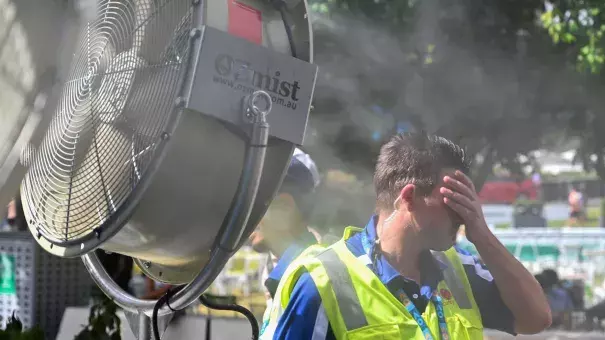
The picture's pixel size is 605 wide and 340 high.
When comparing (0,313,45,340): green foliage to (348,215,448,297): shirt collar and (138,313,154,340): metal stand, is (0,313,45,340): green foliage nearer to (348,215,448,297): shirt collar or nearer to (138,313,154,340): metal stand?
(138,313,154,340): metal stand

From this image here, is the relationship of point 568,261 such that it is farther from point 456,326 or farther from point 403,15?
point 456,326

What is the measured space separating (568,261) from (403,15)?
4869 mm

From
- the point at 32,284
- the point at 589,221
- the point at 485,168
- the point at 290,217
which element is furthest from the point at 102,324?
the point at 589,221

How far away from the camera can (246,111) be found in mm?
1500

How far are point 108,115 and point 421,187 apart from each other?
2.33 feet

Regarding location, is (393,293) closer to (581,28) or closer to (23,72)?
(23,72)

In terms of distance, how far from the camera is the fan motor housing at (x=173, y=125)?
4.84 ft

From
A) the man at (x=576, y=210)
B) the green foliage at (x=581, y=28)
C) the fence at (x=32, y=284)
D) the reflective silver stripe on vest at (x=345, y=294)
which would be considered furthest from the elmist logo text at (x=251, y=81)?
the man at (x=576, y=210)

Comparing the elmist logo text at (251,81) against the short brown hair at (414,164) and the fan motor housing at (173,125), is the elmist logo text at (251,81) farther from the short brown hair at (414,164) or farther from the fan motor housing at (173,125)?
the short brown hair at (414,164)

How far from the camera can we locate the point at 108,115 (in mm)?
1652

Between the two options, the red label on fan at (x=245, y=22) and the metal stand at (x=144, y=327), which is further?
the metal stand at (x=144, y=327)

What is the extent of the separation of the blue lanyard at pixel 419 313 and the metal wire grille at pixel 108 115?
0.62 metres

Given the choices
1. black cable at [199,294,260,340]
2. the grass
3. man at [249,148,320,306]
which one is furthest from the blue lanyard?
the grass

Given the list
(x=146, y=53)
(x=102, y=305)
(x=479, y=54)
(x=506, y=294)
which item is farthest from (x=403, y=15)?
(x=146, y=53)
